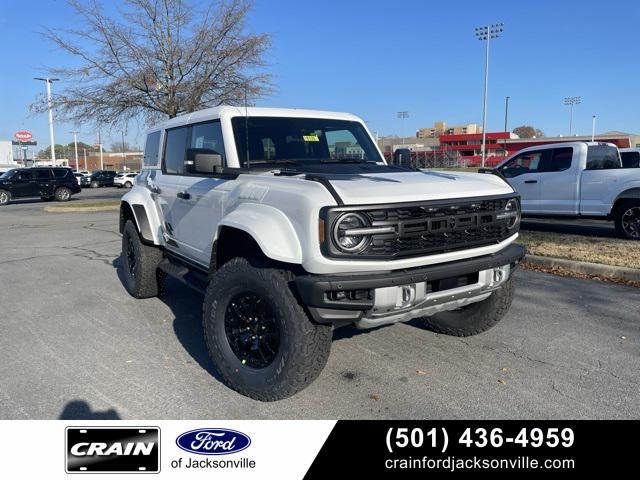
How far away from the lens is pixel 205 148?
14.2ft

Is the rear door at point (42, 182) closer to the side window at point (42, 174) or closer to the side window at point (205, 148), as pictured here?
the side window at point (42, 174)

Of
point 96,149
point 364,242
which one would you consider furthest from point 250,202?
point 96,149

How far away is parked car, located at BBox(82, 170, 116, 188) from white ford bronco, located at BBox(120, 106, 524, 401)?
129 ft

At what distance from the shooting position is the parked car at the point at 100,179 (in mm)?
39750

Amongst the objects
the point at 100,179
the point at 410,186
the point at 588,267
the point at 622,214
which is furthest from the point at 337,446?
the point at 100,179

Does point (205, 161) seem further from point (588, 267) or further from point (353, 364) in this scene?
point (588, 267)

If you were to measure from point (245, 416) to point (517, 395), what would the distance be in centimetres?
181

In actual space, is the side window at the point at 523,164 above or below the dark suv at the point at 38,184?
above

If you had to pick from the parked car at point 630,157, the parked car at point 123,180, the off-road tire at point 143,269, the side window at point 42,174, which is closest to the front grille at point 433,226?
the off-road tire at point 143,269

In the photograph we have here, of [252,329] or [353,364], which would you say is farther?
[353,364]

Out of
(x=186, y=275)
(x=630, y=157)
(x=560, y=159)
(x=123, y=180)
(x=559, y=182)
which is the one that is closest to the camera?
(x=186, y=275)

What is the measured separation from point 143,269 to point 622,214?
327 inches

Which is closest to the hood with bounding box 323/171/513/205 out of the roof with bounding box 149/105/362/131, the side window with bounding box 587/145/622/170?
the roof with bounding box 149/105/362/131

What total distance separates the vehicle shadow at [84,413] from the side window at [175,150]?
2359mm
